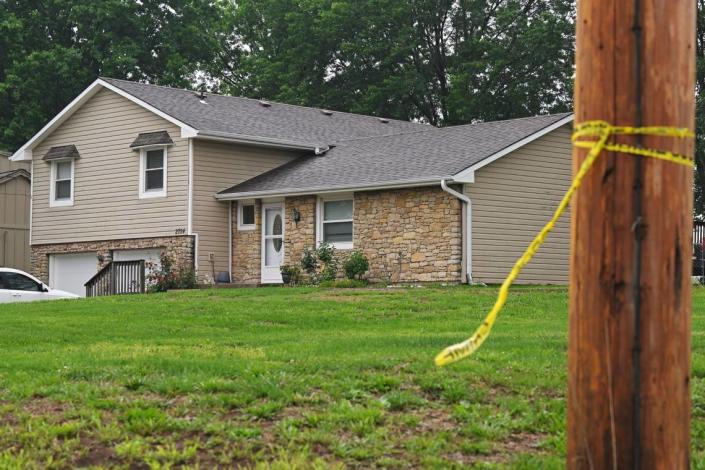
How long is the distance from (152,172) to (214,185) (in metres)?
1.84

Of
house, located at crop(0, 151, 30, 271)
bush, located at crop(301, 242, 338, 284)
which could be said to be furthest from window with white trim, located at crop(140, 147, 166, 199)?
house, located at crop(0, 151, 30, 271)

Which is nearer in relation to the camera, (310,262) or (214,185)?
(310,262)

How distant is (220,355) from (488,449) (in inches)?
197

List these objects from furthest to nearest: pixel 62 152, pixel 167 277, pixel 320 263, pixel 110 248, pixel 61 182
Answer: pixel 61 182
pixel 62 152
pixel 110 248
pixel 167 277
pixel 320 263

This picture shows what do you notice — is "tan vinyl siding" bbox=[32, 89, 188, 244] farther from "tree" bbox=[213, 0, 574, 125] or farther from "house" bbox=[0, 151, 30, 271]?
"tree" bbox=[213, 0, 574, 125]

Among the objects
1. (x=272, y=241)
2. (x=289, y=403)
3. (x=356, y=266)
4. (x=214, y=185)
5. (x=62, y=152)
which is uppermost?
(x=62, y=152)

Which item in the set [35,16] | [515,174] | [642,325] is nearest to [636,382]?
[642,325]

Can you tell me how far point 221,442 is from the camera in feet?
23.9

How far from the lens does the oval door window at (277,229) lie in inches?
1180

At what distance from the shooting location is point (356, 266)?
26.9 m

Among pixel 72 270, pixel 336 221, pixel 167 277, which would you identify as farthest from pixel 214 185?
pixel 72 270

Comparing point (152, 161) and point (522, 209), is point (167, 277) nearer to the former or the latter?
point (152, 161)

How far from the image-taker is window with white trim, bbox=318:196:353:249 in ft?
93.0

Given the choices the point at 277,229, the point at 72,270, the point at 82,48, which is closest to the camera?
the point at 277,229
